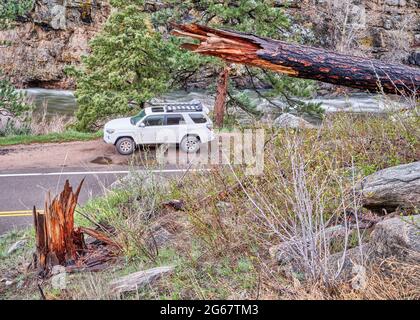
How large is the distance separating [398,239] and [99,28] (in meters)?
41.2

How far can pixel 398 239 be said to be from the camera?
3566mm

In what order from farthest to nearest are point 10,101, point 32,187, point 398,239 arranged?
point 10,101 < point 32,187 < point 398,239

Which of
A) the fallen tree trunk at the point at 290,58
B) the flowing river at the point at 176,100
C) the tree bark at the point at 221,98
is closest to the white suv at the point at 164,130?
the tree bark at the point at 221,98

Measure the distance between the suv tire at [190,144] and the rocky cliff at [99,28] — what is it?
82.0 feet

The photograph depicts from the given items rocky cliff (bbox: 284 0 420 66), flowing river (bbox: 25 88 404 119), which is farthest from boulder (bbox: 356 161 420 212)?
rocky cliff (bbox: 284 0 420 66)

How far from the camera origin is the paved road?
28.3 feet

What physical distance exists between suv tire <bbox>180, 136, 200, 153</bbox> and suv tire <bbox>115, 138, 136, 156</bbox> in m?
Answer: 1.55

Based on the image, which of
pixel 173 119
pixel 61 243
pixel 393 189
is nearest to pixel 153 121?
pixel 173 119

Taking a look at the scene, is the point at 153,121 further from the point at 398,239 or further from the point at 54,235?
the point at 398,239

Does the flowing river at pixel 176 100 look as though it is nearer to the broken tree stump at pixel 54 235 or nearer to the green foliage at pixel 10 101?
the green foliage at pixel 10 101

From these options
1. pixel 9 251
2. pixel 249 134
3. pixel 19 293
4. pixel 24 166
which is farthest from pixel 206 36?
pixel 24 166

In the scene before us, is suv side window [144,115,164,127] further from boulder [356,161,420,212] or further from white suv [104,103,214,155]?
boulder [356,161,420,212]

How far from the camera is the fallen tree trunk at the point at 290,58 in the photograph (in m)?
5.80

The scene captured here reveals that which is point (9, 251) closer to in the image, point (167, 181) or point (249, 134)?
point (167, 181)
